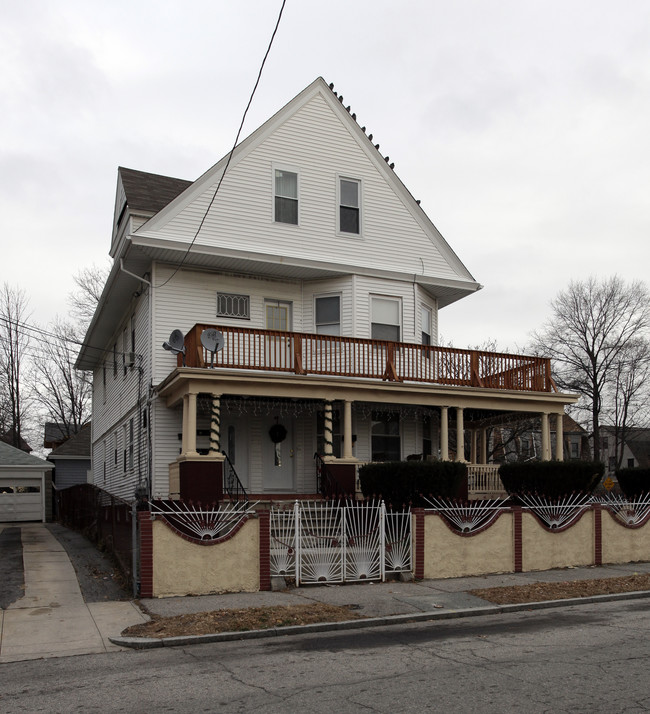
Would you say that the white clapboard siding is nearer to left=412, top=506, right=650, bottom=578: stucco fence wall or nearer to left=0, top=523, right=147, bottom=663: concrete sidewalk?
left=412, top=506, right=650, bottom=578: stucco fence wall

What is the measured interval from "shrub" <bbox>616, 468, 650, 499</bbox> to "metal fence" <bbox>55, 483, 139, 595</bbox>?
41.7 ft

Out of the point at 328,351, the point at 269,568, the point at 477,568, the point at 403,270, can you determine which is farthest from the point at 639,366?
the point at 269,568

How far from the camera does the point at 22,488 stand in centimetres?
3152

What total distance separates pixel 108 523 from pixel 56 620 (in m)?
6.05

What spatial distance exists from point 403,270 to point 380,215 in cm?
168

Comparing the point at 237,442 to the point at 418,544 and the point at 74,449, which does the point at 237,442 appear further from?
the point at 74,449

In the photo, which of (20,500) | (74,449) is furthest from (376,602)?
(74,449)

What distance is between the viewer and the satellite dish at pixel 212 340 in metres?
17.0

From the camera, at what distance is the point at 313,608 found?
432 inches

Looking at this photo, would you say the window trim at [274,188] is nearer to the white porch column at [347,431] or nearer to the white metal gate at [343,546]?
the white porch column at [347,431]

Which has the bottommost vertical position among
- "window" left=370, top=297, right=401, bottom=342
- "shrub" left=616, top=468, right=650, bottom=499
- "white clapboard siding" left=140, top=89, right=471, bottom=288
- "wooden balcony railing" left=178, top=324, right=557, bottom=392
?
"shrub" left=616, top=468, right=650, bottom=499

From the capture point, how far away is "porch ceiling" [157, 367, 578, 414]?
1697 centimetres

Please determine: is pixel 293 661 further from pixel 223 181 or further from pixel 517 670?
pixel 223 181

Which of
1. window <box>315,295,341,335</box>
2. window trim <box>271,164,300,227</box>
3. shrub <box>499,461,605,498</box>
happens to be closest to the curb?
shrub <box>499,461,605,498</box>
